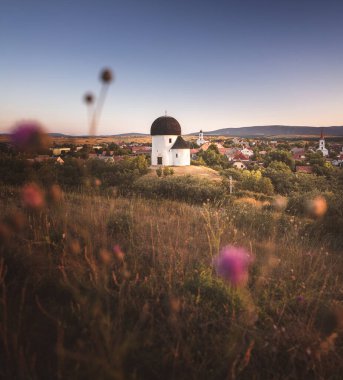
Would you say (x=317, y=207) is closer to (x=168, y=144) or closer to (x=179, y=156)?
(x=179, y=156)

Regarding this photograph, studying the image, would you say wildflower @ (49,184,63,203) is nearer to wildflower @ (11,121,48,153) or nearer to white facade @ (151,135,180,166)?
wildflower @ (11,121,48,153)

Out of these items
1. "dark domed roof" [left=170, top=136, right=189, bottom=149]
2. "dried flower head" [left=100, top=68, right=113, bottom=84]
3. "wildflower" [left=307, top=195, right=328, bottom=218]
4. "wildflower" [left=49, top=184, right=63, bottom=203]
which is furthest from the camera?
"dark domed roof" [left=170, top=136, right=189, bottom=149]

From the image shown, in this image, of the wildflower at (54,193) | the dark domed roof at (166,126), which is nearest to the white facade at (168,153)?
the dark domed roof at (166,126)

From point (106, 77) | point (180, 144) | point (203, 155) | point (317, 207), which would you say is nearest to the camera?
point (106, 77)

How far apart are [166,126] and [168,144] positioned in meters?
2.51

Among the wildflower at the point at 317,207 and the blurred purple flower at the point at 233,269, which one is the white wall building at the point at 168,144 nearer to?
the wildflower at the point at 317,207

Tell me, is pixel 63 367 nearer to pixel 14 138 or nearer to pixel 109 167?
pixel 14 138

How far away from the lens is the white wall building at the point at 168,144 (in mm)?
35125

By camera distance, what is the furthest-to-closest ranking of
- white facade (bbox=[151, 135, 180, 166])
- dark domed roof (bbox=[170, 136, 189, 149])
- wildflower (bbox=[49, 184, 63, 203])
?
white facade (bbox=[151, 135, 180, 166]) < dark domed roof (bbox=[170, 136, 189, 149]) < wildflower (bbox=[49, 184, 63, 203])

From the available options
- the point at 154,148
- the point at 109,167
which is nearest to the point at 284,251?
the point at 109,167

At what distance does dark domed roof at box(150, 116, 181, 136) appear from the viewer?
35.6 metres

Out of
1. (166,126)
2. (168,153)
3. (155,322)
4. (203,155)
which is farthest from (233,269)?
(203,155)

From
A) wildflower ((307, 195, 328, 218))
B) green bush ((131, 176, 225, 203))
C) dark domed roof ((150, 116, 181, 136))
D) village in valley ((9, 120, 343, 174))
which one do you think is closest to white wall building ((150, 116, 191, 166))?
dark domed roof ((150, 116, 181, 136))

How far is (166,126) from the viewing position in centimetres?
3556
